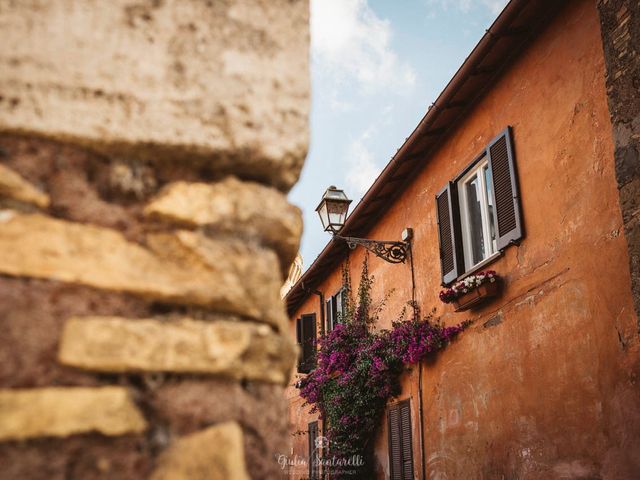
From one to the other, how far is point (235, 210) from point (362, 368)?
838 cm

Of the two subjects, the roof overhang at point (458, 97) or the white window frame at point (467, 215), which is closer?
the roof overhang at point (458, 97)

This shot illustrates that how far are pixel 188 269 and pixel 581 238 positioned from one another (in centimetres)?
465

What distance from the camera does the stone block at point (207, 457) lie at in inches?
47.5

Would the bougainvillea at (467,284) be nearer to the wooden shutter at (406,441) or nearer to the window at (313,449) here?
the wooden shutter at (406,441)

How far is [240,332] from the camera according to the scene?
1360 mm

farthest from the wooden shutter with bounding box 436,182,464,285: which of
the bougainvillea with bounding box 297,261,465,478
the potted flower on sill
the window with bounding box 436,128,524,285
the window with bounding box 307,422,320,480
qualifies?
the window with bounding box 307,422,320,480

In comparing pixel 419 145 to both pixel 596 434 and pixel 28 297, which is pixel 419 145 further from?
pixel 28 297

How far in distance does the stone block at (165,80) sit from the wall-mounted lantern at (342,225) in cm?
730

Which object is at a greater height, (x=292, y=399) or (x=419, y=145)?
(x=419, y=145)

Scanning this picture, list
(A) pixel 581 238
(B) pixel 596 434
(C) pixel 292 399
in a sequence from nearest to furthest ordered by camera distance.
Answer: (B) pixel 596 434, (A) pixel 581 238, (C) pixel 292 399

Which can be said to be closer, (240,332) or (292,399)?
(240,332)

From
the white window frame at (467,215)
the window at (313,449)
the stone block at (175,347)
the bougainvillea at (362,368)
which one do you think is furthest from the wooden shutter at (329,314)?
the stone block at (175,347)

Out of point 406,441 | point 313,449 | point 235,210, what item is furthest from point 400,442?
point 235,210

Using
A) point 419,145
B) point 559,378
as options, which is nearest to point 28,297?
point 559,378
